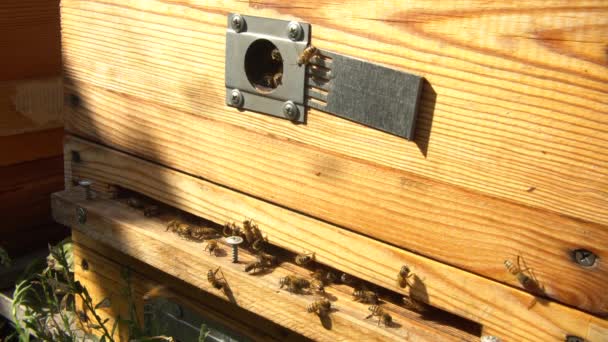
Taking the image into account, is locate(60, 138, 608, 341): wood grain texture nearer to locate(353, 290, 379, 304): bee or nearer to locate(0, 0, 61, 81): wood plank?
locate(353, 290, 379, 304): bee

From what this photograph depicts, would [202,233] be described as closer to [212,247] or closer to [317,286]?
[212,247]

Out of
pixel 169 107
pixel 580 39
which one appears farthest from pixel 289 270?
pixel 580 39

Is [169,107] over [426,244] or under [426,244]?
over

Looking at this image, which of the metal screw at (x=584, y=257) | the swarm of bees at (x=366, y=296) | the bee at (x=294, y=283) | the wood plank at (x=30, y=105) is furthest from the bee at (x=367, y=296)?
the wood plank at (x=30, y=105)

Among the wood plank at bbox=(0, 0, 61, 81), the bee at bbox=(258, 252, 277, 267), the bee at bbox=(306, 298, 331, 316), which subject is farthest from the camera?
the wood plank at bbox=(0, 0, 61, 81)

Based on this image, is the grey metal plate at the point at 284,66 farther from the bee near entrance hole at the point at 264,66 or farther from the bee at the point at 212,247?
the bee at the point at 212,247

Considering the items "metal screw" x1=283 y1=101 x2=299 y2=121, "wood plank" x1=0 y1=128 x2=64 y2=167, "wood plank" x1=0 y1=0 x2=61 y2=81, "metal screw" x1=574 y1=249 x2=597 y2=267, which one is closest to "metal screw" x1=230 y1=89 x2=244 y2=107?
"metal screw" x1=283 y1=101 x2=299 y2=121

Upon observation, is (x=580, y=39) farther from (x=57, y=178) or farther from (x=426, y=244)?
(x=57, y=178)
